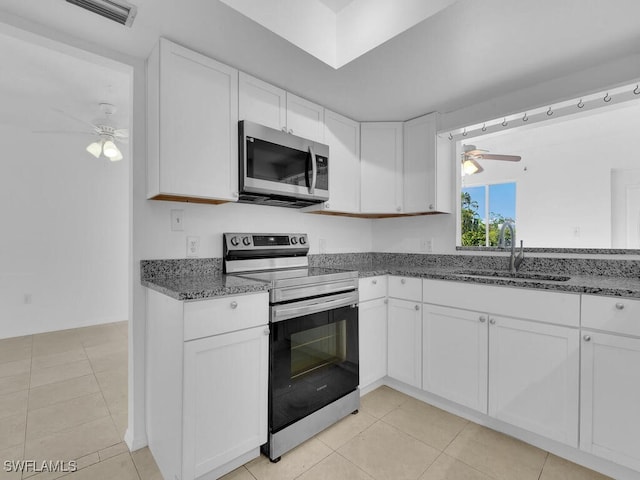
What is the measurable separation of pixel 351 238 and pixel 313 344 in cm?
139

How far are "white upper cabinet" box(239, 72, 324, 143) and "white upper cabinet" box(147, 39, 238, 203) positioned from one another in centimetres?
8

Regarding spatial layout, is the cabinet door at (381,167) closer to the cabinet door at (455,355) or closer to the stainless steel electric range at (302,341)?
the stainless steel electric range at (302,341)

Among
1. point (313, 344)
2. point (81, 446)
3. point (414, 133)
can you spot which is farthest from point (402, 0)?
point (81, 446)

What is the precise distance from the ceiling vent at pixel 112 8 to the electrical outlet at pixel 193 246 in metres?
1.16

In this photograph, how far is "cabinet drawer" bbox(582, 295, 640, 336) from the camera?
1432 millimetres

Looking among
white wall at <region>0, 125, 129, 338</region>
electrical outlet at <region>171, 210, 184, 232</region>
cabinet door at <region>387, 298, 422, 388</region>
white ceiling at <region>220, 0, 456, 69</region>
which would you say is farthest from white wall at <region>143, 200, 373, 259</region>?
white wall at <region>0, 125, 129, 338</region>

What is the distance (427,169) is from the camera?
8.59 ft

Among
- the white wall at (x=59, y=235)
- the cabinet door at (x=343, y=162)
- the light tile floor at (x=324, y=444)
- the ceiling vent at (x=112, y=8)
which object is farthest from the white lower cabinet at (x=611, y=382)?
the white wall at (x=59, y=235)

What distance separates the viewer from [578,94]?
198 cm

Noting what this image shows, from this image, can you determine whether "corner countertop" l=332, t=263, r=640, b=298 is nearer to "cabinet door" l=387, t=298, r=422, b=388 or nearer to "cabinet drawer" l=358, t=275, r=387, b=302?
A: "cabinet drawer" l=358, t=275, r=387, b=302

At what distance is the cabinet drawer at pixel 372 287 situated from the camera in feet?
7.36

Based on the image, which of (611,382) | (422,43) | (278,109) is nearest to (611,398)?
(611,382)

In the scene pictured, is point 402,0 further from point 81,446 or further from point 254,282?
point 81,446

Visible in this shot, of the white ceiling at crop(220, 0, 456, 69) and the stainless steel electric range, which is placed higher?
the white ceiling at crop(220, 0, 456, 69)
